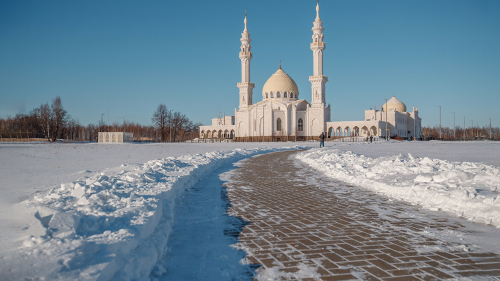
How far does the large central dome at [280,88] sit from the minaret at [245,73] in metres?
4.01

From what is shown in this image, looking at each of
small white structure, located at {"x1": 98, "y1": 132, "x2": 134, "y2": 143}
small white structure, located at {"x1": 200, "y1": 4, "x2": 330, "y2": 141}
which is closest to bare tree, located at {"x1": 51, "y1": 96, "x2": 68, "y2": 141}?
small white structure, located at {"x1": 98, "y1": 132, "x2": 134, "y2": 143}

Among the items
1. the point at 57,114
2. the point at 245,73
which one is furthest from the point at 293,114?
the point at 57,114

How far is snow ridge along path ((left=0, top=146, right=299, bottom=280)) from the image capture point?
3.03 meters

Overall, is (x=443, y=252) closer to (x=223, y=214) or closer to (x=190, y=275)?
(x=190, y=275)

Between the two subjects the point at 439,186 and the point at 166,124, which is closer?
the point at 439,186

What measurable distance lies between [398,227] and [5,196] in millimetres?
7275

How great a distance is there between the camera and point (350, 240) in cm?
481

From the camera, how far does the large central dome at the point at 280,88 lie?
271ft

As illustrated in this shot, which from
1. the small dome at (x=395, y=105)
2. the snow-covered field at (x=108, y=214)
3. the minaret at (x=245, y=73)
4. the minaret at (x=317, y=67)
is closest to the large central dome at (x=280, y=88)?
the minaret at (x=245, y=73)

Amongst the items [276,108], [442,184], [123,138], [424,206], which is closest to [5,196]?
[424,206]

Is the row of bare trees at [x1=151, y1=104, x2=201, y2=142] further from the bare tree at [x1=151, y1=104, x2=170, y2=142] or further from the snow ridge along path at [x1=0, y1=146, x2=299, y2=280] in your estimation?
the snow ridge along path at [x1=0, y1=146, x2=299, y2=280]

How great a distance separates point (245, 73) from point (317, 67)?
17.6 meters

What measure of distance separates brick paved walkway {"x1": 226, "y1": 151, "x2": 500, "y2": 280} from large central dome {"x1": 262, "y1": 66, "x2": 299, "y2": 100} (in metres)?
75.7

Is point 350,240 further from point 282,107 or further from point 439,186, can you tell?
point 282,107
